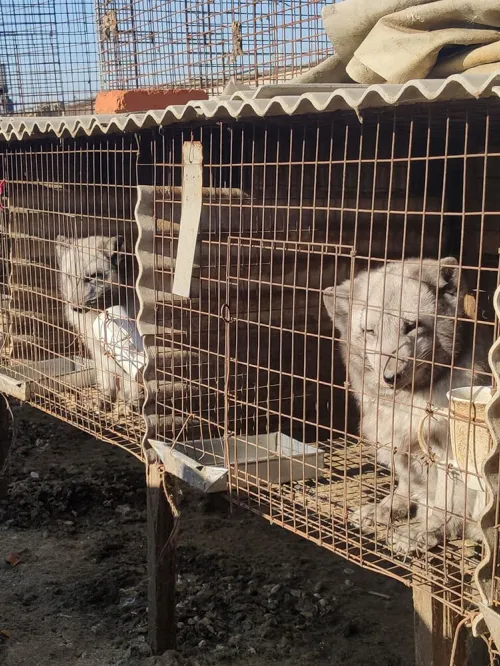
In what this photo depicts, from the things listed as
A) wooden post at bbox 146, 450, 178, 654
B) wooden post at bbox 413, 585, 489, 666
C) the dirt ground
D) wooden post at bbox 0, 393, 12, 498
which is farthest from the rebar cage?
wooden post at bbox 0, 393, 12, 498

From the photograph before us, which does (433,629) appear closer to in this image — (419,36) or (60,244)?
(419,36)

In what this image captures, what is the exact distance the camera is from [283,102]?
10.4 feet

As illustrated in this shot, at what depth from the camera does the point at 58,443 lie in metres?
8.60

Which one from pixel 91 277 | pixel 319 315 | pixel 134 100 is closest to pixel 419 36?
pixel 319 315

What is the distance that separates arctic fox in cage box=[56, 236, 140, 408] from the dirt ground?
55.5 inches

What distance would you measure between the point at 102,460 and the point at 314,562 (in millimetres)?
2929

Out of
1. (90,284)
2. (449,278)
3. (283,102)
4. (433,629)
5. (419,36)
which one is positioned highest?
(419,36)

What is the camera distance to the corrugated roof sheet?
258 centimetres

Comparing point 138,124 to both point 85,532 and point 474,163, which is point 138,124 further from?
point 85,532

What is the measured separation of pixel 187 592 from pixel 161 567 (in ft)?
2.77

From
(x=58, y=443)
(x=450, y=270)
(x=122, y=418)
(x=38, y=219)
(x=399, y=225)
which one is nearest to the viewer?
(x=450, y=270)

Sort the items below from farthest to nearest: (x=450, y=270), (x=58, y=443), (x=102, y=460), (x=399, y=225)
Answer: (x=58, y=443)
(x=102, y=460)
(x=399, y=225)
(x=450, y=270)

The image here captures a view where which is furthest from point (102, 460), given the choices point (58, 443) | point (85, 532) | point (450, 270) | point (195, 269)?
point (450, 270)

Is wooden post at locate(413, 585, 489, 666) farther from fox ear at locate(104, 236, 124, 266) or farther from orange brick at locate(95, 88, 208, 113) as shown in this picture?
fox ear at locate(104, 236, 124, 266)
